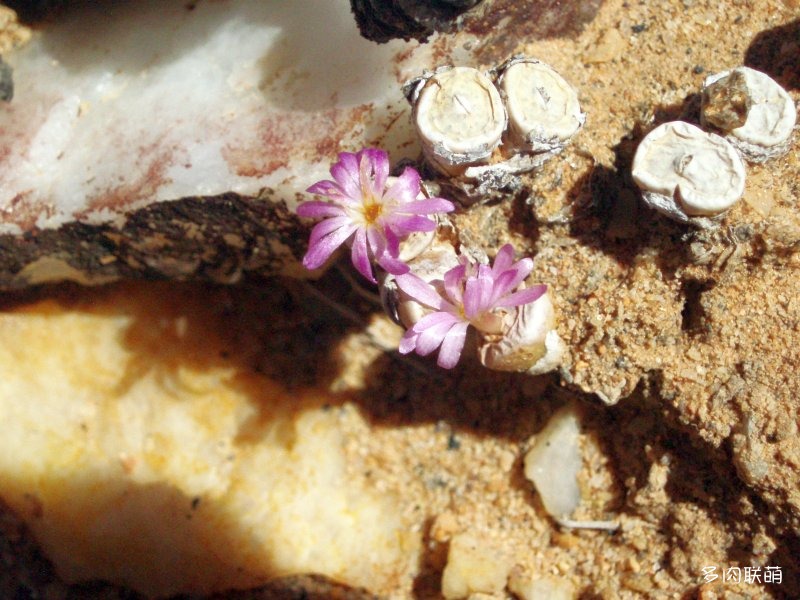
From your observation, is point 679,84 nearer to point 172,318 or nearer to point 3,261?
point 172,318

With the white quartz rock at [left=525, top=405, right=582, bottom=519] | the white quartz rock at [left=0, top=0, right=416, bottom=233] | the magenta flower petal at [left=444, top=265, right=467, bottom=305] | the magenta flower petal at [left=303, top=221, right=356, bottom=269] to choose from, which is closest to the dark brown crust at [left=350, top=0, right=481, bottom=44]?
the white quartz rock at [left=0, top=0, right=416, bottom=233]

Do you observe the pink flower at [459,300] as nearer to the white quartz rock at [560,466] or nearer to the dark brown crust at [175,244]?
the dark brown crust at [175,244]

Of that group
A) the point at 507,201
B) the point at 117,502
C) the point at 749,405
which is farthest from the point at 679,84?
the point at 117,502

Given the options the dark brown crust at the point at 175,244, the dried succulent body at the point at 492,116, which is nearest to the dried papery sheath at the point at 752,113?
the dried succulent body at the point at 492,116

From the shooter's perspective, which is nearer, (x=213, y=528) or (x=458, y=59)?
(x=458, y=59)

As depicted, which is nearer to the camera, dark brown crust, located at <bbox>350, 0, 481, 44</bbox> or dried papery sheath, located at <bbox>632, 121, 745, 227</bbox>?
dried papery sheath, located at <bbox>632, 121, 745, 227</bbox>

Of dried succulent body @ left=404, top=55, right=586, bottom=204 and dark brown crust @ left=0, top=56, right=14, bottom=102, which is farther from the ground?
dark brown crust @ left=0, top=56, right=14, bottom=102

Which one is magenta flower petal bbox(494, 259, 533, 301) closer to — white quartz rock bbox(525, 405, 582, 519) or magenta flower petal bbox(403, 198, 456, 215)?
magenta flower petal bbox(403, 198, 456, 215)
